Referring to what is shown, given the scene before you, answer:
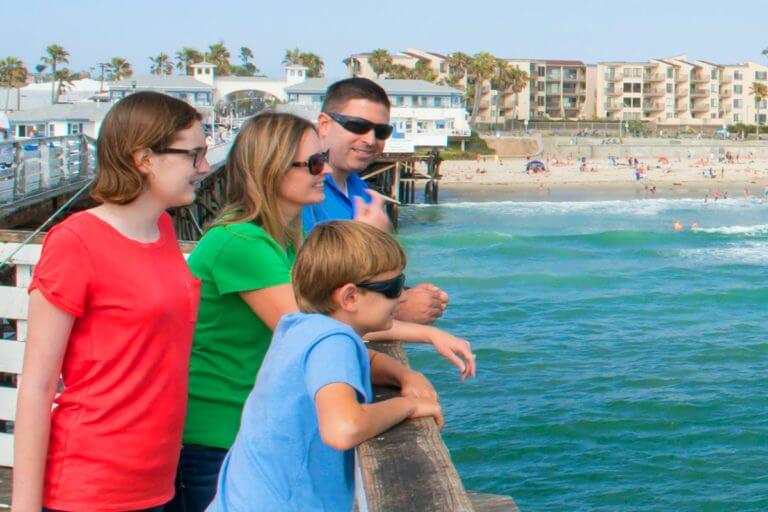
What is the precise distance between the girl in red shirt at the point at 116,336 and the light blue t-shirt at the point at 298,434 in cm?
43

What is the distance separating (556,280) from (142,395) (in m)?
27.9

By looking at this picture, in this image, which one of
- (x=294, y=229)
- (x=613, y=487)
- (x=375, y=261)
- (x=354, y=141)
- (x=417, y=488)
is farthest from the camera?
(x=613, y=487)

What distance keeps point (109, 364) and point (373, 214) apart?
3.50 ft

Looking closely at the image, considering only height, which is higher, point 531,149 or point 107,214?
point 531,149

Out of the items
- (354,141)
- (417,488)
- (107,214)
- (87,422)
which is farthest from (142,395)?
(354,141)

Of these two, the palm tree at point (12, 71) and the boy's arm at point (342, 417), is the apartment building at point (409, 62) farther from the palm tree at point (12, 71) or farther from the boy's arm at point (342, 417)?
the boy's arm at point (342, 417)

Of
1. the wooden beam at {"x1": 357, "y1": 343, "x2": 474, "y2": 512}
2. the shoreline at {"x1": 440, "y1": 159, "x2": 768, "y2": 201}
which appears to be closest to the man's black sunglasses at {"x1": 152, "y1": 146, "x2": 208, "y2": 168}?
the wooden beam at {"x1": 357, "y1": 343, "x2": 474, "y2": 512}

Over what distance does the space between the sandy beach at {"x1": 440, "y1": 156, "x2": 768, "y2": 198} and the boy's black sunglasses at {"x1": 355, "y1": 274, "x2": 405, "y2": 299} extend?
68000 mm

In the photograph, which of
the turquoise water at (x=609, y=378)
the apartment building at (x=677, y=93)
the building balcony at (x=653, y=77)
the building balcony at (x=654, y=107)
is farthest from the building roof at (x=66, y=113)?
the building balcony at (x=653, y=77)

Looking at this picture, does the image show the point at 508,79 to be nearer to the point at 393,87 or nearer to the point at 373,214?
the point at 393,87

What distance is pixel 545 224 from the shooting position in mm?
49250

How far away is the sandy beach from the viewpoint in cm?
7175

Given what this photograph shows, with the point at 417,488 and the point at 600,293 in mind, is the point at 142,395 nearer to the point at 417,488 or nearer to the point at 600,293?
the point at 417,488

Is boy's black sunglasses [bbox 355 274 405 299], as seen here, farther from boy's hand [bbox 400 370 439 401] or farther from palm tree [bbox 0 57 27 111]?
palm tree [bbox 0 57 27 111]
